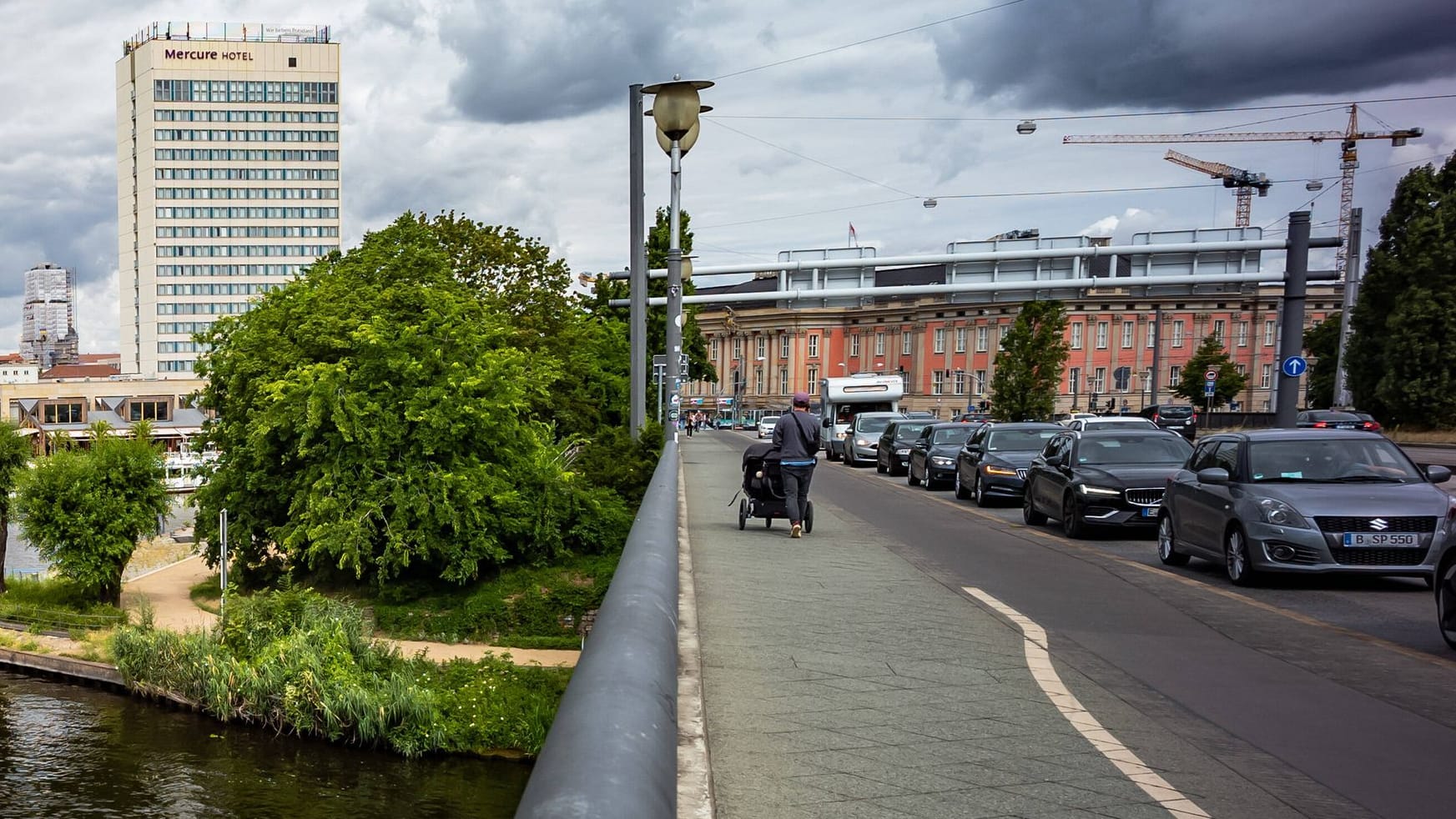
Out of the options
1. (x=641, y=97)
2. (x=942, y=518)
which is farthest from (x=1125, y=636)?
(x=641, y=97)

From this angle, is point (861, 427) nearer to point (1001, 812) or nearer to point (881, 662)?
point (881, 662)

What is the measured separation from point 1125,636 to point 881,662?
252cm

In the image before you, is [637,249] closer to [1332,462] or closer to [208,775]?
[1332,462]

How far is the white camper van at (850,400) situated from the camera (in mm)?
55469

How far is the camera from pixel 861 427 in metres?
47.7

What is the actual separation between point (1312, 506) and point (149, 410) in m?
159

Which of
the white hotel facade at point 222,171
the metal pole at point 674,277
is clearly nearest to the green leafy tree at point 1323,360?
the metal pole at point 674,277

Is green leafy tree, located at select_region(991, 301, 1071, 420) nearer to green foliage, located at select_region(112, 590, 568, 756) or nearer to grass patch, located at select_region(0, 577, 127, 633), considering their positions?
green foliage, located at select_region(112, 590, 568, 756)

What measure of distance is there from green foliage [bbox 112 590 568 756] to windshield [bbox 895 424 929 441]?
46.6 feet

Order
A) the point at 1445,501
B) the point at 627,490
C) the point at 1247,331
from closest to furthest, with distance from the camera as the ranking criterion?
the point at 1445,501 → the point at 627,490 → the point at 1247,331

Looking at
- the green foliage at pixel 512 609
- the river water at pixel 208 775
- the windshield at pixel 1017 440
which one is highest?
the windshield at pixel 1017 440

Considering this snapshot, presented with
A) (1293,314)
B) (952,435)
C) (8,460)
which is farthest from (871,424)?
(8,460)

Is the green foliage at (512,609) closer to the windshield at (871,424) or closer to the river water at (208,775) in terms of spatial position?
the river water at (208,775)

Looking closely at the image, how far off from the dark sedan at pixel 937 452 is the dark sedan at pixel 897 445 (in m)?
3.97
